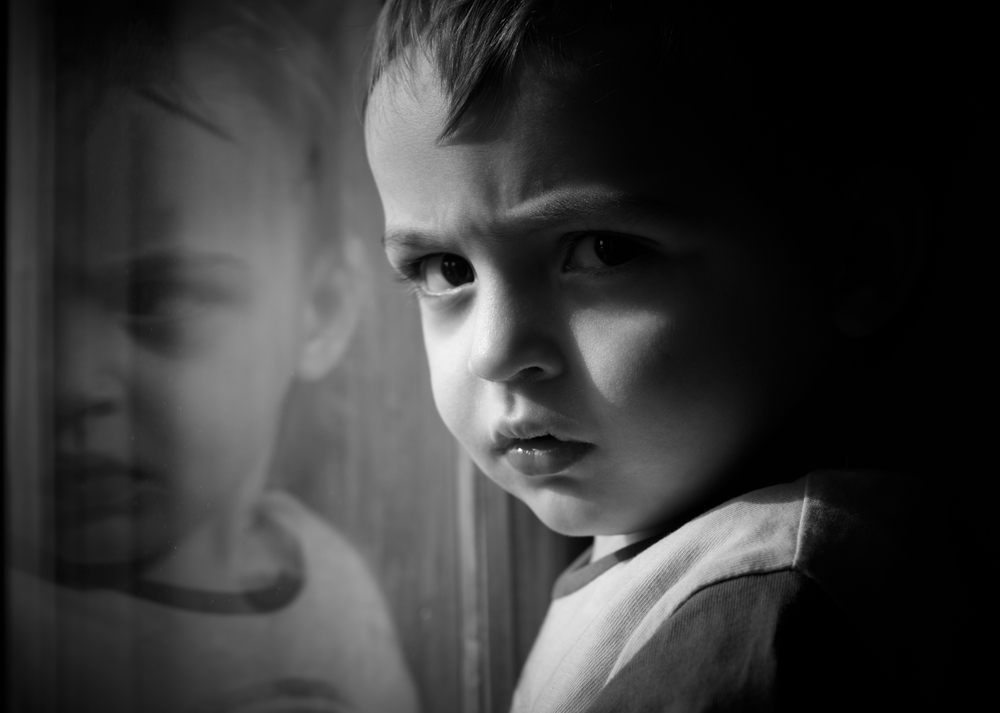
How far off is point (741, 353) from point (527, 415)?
0.16 m

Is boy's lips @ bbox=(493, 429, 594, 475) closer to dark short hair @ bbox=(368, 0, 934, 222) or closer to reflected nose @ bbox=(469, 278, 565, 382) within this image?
reflected nose @ bbox=(469, 278, 565, 382)

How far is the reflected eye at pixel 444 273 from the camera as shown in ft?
2.19

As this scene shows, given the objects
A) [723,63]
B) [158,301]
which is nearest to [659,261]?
[723,63]

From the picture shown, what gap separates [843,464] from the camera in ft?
2.03

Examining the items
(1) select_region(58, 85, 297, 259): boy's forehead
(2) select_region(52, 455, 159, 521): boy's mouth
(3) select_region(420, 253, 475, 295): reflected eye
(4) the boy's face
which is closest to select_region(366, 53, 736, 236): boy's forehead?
(4) the boy's face

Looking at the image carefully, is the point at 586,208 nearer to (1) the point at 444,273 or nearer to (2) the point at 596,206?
(2) the point at 596,206

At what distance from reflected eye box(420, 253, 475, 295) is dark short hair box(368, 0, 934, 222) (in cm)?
14

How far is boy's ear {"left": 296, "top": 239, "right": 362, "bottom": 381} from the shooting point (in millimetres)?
806

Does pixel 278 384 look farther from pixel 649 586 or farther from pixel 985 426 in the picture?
pixel 985 426

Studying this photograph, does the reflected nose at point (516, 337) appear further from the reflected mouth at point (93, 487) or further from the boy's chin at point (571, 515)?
the reflected mouth at point (93, 487)

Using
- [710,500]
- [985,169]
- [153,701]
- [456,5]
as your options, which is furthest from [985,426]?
[153,701]

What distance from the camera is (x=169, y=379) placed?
0.61 meters

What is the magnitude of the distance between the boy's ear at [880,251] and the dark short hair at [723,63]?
0.02m

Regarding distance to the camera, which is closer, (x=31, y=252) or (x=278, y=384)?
(x=31, y=252)
